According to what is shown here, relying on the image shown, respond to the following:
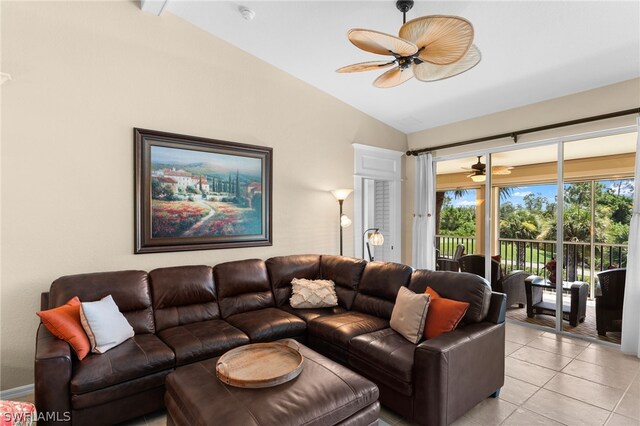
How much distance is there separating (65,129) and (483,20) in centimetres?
387

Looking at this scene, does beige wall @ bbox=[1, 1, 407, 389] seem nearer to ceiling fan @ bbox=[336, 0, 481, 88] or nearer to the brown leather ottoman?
the brown leather ottoman

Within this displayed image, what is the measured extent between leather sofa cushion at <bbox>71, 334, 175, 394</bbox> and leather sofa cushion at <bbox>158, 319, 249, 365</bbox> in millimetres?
79

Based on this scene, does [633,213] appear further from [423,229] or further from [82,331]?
[82,331]

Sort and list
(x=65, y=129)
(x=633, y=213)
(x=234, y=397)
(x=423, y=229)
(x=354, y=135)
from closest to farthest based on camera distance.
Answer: (x=234, y=397), (x=65, y=129), (x=633, y=213), (x=354, y=135), (x=423, y=229)

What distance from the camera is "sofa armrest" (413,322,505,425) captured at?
2129mm

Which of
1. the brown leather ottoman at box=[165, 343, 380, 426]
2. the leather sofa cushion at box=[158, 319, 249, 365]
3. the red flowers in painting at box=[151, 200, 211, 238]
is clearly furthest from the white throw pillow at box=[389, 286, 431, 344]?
the red flowers in painting at box=[151, 200, 211, 238]

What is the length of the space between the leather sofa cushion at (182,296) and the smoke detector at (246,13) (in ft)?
8.36

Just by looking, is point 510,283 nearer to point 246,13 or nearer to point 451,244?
point 451,244

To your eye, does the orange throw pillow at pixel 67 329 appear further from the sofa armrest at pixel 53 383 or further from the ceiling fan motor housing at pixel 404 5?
the ceiling fan motor housing at pixel 404 5

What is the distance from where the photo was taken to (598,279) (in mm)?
3816

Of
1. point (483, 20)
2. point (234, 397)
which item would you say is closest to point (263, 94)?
point (483, 20)

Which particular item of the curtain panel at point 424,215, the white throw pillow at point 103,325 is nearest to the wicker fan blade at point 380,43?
the white throw pillow at point 103,325

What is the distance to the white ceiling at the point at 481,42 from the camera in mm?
2848

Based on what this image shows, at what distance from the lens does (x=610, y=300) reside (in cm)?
374
